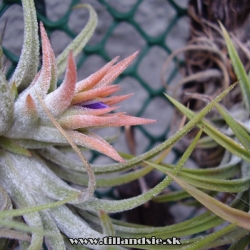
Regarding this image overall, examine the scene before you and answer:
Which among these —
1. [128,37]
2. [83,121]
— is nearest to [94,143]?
[83,121]

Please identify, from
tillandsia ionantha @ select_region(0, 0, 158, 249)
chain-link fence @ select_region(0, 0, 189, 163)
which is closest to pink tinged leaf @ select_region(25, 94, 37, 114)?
tillandsia ionantha @ select_region(0, 0, 158, 249)

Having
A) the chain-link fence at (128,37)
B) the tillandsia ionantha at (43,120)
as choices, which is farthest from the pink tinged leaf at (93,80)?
the chain-link fence at (128,37)

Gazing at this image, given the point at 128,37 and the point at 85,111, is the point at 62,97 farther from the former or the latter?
the point at 128,37

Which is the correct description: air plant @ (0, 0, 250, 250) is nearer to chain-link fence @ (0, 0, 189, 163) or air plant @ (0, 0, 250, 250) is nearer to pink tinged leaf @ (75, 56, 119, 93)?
pink tinged leaf @ (75, 56, 119, 93)

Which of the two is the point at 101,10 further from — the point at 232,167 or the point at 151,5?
the point at 232,167

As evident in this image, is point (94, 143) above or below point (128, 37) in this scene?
below

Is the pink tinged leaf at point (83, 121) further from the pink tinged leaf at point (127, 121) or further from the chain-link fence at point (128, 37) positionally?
the chain-link fence at point (128, 37)

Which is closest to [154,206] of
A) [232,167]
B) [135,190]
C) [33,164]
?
[135,190]
